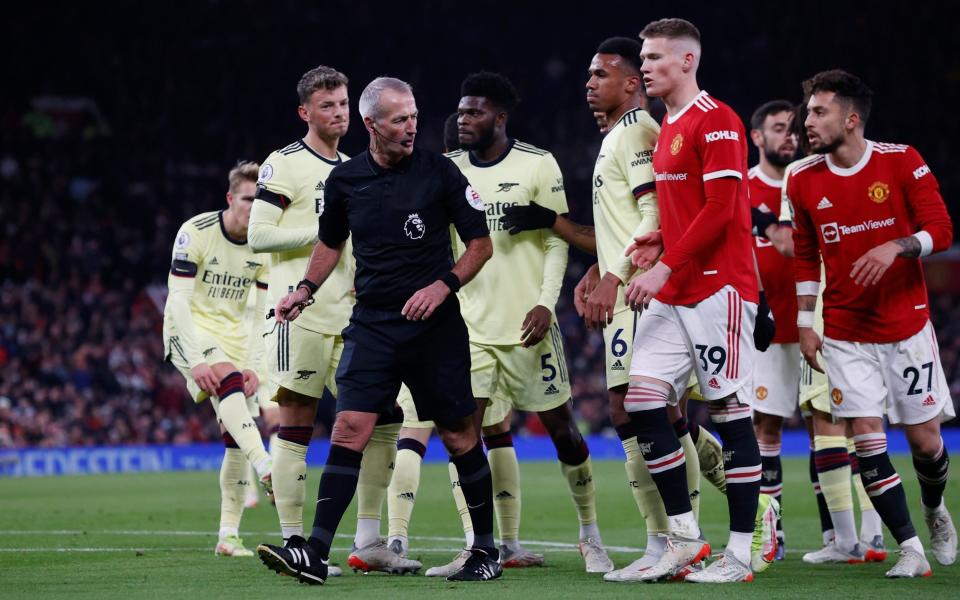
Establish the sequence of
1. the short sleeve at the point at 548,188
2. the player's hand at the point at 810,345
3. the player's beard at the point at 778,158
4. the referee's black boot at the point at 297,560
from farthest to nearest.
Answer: the player's beard at the point at 778,158
the short sleeve at the point at 548,188
the player's hand at the point at 810,345
the referee's black boot at the point at 297,560

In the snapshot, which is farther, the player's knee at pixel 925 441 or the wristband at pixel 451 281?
the player's knee at pixel 925 441

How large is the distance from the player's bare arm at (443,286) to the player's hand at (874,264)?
188 centimetres

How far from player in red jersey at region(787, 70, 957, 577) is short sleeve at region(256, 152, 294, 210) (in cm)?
290

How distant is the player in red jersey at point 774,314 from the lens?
8375mm

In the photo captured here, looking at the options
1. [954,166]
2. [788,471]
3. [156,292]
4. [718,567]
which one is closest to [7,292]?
[156,292]

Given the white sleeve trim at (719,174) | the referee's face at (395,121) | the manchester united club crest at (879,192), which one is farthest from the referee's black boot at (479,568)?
the manchester united club crest at (879,192)

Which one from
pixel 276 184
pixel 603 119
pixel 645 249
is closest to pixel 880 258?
pixel 645 249

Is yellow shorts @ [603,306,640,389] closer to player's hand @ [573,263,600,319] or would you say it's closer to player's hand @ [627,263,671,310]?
player's hand @ [573,263,600,319]

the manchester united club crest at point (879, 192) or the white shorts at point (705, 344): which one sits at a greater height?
the manchester united club crest at point (879, 192)

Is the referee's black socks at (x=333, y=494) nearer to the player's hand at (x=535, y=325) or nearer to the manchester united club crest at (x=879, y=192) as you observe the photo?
the player's hand at (x=535, y=325)

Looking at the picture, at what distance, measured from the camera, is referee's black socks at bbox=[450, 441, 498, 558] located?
656 centimetres

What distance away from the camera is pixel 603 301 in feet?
20.8

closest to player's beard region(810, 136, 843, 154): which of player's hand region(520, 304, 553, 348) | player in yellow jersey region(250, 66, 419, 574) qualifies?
player's hand region(520, 304, 553, 348)

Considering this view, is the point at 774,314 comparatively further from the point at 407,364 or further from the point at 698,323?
the point at 407,364
